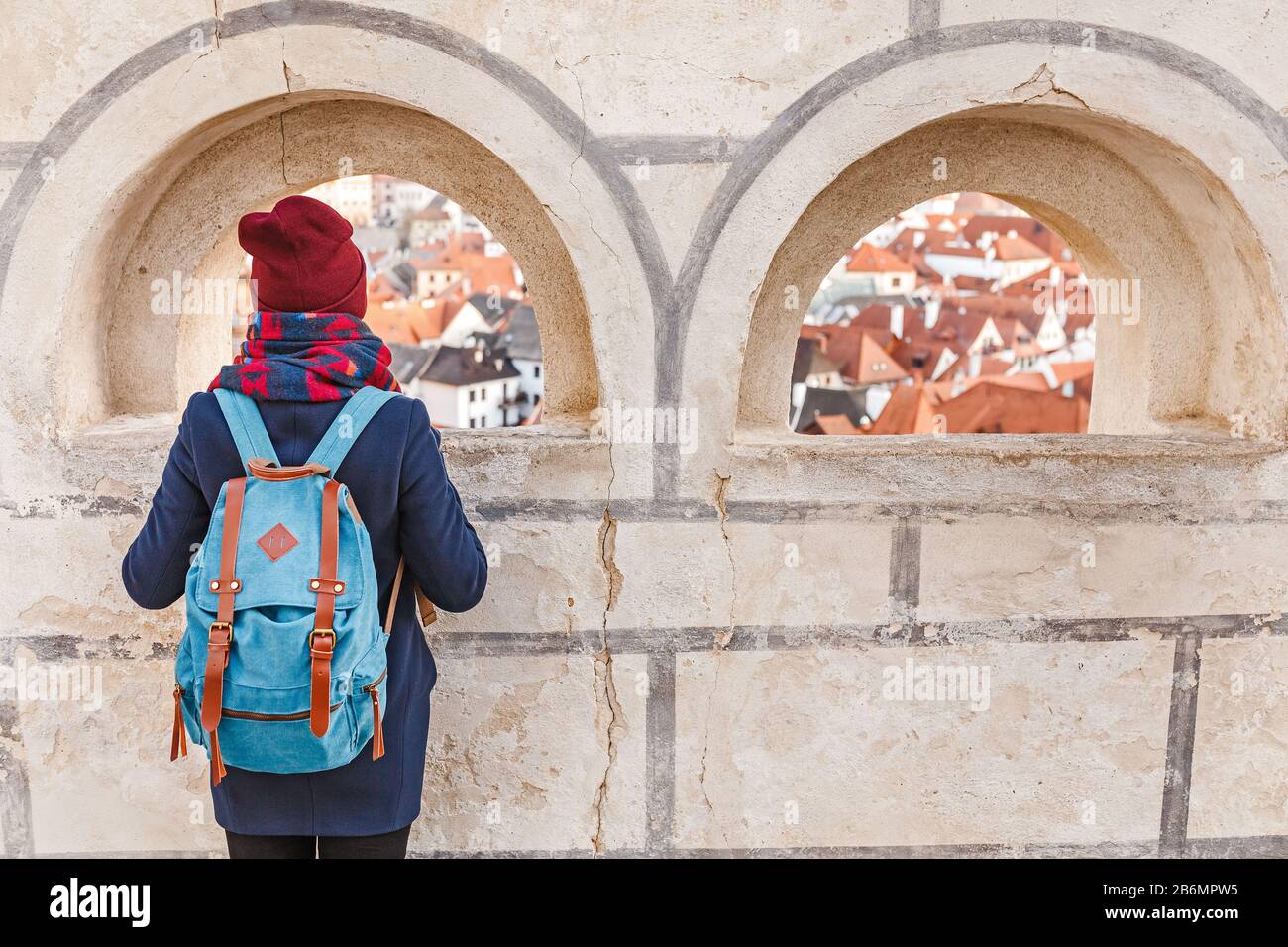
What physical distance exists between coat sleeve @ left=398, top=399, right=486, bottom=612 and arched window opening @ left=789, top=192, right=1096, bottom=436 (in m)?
8.90

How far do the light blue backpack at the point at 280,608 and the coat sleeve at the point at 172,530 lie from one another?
5.1 inches

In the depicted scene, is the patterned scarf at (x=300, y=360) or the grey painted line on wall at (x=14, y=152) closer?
the patterned scarf at (x=300, y=360)

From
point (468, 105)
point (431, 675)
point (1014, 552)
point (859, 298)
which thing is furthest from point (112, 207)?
point (859, 298)

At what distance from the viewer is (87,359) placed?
322 centimetres

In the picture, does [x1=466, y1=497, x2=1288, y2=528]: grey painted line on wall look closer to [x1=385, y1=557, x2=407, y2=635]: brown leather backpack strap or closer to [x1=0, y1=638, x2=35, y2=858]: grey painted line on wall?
[x1=0, y1=638, x2=35, y2=858]: grey painted line on wall

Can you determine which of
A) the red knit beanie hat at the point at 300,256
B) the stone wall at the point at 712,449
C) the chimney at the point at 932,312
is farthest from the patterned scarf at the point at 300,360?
the chimney at the point at 932,312

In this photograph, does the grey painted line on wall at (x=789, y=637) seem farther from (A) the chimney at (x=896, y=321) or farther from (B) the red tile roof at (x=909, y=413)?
(A) the chimney at (x=896, y=321)

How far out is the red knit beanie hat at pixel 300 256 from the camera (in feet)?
6.75

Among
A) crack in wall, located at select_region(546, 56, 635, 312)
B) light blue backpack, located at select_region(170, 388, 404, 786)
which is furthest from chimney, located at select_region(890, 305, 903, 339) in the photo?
light blue backpack, located at select_region(170, 388, 404, 786)

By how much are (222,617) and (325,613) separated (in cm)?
17

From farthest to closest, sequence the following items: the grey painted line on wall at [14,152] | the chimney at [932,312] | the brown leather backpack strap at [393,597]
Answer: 1. the chimney at [932,312]
2. the grey painted line on wall at [14,152]
3. the brown leather backpack strap at [393,597]

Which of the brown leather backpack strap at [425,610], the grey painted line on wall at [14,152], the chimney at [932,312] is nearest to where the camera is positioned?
the brown leather backpack strap at [425,610]

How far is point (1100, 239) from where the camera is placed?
3609 mm

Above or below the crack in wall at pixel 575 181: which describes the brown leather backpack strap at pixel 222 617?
Answer: below
